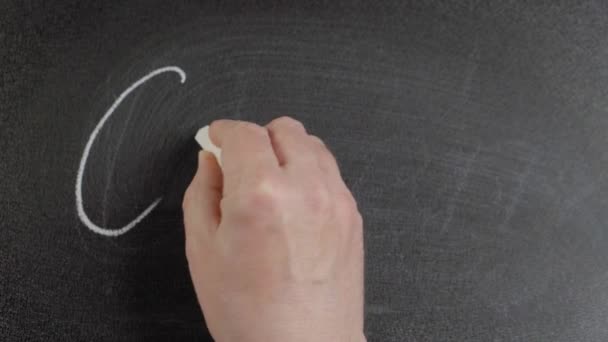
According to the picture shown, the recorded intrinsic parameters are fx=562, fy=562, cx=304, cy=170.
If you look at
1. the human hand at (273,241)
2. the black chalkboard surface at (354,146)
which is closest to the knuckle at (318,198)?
the human hand at (273,241)

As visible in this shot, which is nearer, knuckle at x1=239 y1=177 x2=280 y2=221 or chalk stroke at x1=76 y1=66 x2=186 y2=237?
knuckle at x1=239 y1=177 x2=280 y2=221

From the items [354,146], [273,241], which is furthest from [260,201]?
[354,146]

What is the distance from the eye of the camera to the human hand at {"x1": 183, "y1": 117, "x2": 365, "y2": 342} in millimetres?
362

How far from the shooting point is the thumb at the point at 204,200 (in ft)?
1.28

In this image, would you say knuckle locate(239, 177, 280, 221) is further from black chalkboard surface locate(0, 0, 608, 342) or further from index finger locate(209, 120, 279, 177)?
black chalkboard surface locate(0, 0, 608, 342)

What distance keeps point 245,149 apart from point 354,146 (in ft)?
0.57

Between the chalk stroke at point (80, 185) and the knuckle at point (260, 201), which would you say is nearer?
the knuckle at point (260, 201)

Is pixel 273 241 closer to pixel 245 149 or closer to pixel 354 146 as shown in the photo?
pixel 245 149

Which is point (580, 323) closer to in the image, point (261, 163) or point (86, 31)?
point (261, 163)

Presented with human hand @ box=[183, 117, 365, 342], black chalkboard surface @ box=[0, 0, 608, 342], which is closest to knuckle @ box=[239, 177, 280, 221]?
human hand @ box=[183, 117, 365, 342]

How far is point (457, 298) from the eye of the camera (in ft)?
1.74

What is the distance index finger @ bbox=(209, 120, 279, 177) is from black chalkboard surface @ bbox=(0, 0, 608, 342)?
0.11m

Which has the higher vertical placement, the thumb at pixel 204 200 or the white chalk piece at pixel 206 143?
the white chalk piece at pixel 206 143

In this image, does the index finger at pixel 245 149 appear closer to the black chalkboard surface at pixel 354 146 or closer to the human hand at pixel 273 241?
the human hand at pixel 273 241
